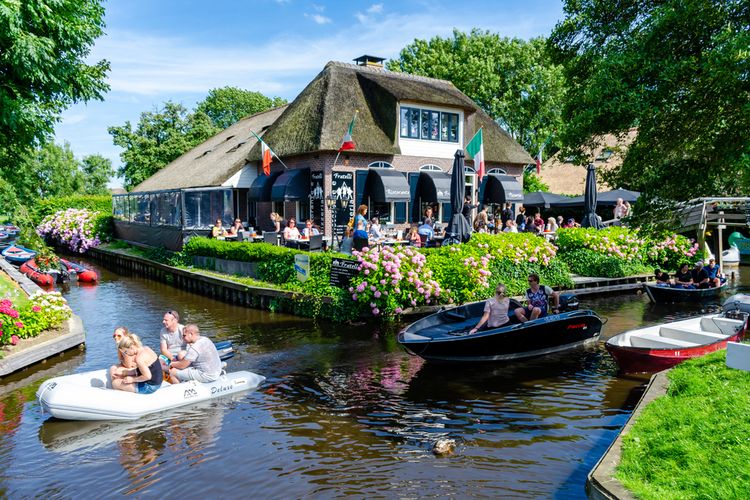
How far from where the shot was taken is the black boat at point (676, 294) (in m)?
18.2

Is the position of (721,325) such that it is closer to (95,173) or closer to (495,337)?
(495,337)

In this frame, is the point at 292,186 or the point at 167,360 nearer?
the point at 167,360

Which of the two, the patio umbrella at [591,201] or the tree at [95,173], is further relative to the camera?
the tree at [95,173]

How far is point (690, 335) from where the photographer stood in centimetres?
1202

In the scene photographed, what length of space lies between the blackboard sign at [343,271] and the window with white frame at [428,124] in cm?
1185

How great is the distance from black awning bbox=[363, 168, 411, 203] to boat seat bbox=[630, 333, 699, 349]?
46.2 ft

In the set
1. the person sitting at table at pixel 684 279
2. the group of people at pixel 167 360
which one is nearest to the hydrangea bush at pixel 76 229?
the group of people at pixel 167 360

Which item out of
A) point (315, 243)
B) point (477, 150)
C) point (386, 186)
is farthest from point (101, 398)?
point (386, 186)

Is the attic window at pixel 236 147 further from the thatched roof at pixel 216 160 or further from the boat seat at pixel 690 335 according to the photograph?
the boat seat at pixel 690 335

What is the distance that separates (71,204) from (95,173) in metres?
16.7

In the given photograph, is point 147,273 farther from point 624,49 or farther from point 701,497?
point 701,497

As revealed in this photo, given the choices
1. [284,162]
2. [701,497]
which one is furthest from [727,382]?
[284,162]

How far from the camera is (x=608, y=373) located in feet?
38.0

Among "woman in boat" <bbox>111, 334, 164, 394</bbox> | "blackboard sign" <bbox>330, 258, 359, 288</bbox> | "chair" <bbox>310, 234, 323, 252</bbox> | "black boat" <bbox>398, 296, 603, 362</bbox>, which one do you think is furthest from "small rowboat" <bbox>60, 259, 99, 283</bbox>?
"black boat" <bbox>398, 296, 603, 362</bbox>
